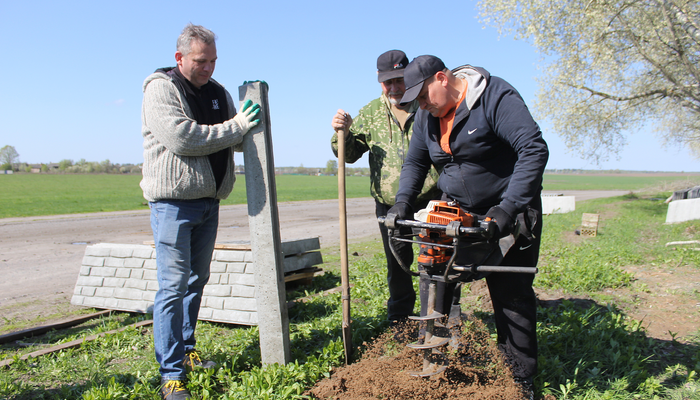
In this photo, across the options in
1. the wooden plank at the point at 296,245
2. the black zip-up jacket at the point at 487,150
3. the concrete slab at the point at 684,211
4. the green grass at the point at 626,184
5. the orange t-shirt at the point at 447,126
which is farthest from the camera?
the green grass at the point at 626,184

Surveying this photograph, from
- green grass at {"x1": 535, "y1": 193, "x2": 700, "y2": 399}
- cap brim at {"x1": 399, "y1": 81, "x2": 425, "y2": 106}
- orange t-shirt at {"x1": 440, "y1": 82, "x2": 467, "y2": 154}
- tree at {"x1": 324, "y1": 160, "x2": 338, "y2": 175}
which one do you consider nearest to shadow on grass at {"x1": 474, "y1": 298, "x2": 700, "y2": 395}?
green grass at {"x1": 535, "y1": 193, "x2": 700, "y2": 399}

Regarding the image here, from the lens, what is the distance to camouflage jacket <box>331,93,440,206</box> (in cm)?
358

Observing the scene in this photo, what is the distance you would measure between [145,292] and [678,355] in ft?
15.9

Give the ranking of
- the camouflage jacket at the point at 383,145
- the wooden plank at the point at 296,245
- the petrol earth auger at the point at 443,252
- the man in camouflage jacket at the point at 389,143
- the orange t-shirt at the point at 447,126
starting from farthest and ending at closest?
the wooden plank at the point at 296,245 → the camouflage jacket at the point at 383,145 → the man in camouflage jacket at the point at 389,143 → the orange t-shirt at the point at 447,126 → the petrol earth auger at the point at 443,252

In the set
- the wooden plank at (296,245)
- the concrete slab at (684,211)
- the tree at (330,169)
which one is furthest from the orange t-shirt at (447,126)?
the tree at (330,169)

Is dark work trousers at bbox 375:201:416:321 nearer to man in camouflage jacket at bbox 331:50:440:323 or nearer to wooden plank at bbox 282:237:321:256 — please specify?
man in camouflage jacket at bbox 331:50:440:323

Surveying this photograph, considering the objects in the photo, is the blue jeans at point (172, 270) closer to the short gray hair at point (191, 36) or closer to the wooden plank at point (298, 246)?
the short gray hair at point (191, 36)

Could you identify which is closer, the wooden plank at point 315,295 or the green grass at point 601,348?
the green grass at point 601,348

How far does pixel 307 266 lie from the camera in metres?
5.43

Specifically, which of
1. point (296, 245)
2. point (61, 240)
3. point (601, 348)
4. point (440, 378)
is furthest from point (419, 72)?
point (61, 240)

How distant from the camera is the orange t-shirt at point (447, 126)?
8.45ft

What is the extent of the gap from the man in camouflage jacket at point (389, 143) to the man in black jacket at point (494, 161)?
0.66 metres

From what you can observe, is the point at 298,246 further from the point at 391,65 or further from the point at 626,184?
the point at 626,184

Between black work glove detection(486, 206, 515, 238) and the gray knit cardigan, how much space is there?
67.4 inches
